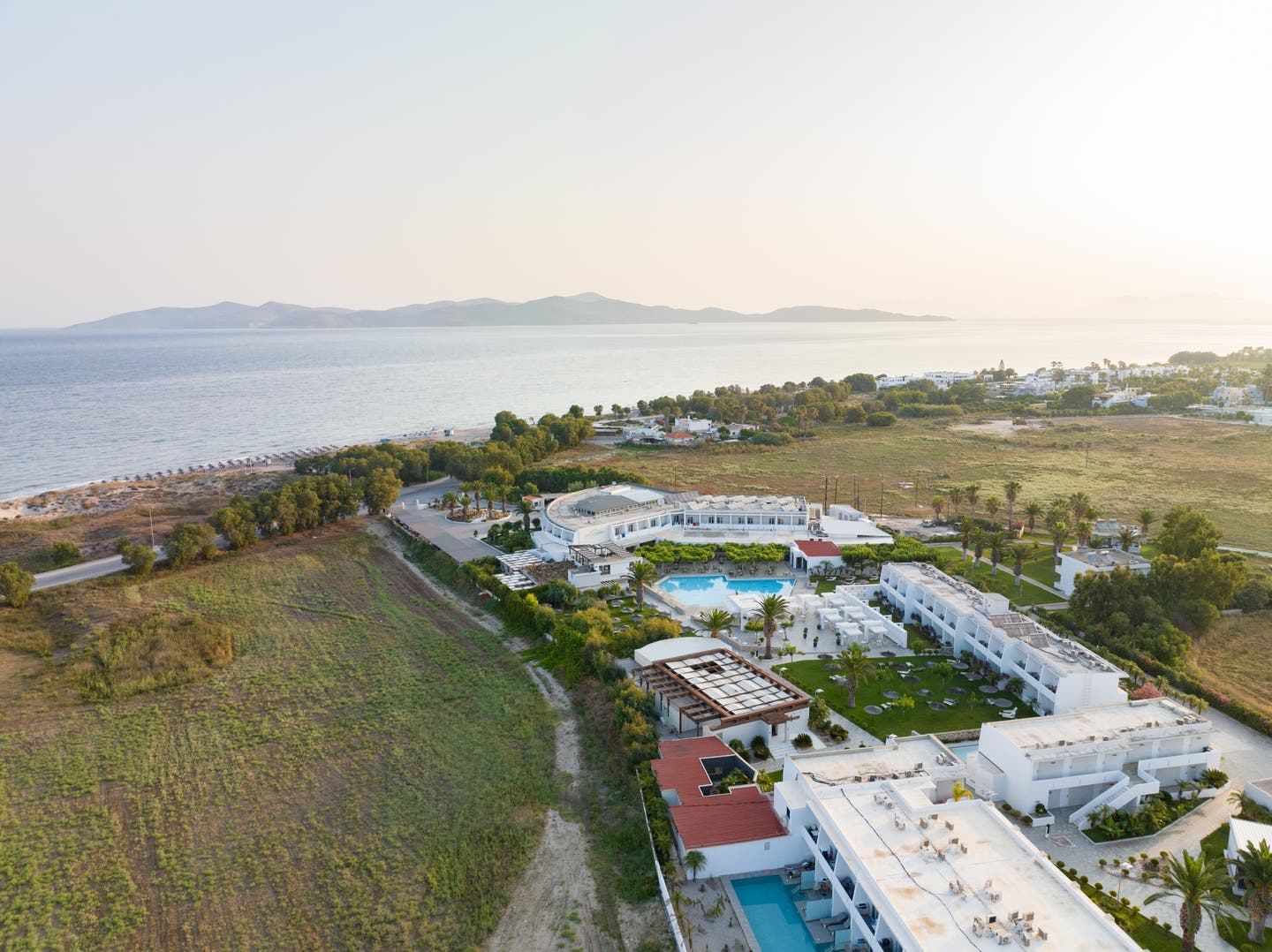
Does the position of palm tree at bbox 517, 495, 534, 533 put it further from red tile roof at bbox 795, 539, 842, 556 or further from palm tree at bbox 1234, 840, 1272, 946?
palm tree at bbox 1234, 840, 1272, 946

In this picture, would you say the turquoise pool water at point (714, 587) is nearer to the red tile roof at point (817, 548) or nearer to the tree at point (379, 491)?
the red tile roof at point (817, 548)

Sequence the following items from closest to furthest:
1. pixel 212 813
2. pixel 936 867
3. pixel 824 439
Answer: pixel 936 867 < pixel 212 813 < pixel 824 439

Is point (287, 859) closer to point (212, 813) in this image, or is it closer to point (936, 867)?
point (212, 813)

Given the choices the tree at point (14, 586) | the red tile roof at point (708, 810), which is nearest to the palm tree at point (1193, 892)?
the red tile roof at point (708, 810)

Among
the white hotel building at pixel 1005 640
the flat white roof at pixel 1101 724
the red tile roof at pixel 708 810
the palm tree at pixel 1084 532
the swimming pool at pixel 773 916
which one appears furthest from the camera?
the palm tree at pixel 1084 532

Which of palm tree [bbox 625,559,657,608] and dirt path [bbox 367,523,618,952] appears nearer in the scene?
dirt path [bbox 367,523,618,952]

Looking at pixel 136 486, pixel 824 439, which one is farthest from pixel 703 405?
pixel 136 486

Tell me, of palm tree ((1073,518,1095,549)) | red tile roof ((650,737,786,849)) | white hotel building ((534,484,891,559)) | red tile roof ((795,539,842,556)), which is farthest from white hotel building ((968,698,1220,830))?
white hotel building ((534,484,891,559))
